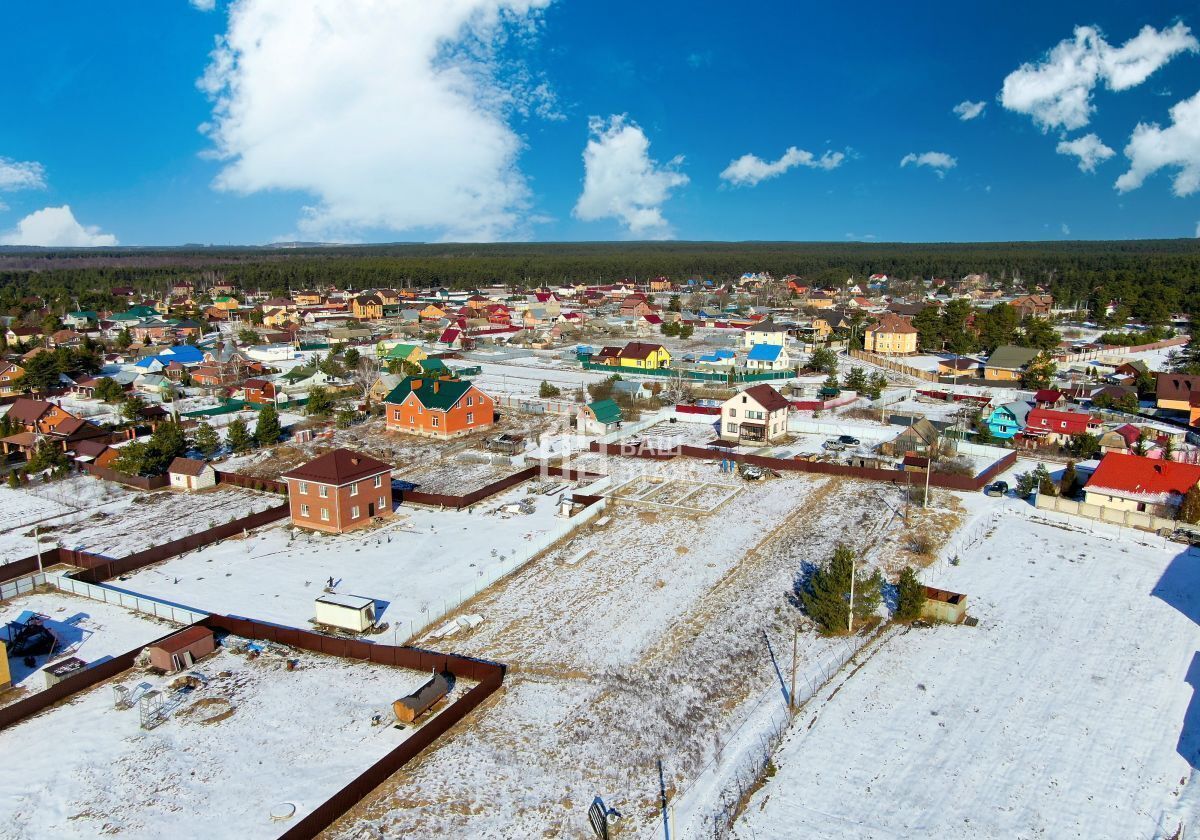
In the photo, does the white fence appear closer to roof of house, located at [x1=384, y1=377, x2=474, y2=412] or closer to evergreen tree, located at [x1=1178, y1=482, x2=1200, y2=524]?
roof of house, located at [x1=384, y1=377, x2=474, y2=412]

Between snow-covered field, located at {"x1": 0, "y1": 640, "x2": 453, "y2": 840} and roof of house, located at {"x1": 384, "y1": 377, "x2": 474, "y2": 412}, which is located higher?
roof of house, located at {"x1": 384, "y1": 377, "x2": 474, "y2": 412}

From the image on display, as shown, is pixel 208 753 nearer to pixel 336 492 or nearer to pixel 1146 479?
pixel 336 492

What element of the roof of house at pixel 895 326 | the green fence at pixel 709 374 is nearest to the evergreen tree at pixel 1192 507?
the green fence at pixel 709 374

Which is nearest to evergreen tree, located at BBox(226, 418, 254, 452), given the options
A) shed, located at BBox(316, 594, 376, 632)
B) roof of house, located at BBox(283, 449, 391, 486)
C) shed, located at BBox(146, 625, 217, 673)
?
roof of house, located at BBox(283, 449, 391, 486)

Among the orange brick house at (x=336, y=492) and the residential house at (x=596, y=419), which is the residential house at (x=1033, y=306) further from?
the orange brick house at (x=336, y=492)

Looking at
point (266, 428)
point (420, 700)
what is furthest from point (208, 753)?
point (266, 428)

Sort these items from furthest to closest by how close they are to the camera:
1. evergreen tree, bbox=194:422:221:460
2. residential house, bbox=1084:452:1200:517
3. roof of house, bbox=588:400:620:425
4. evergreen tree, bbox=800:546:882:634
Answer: roof of house, bbox=588:400:620:425, evergreen tree, bbox=194:422:221:460, residential house, bbox=1084:452:1200:517, evergreen tree, bbox=800:546:882:634
